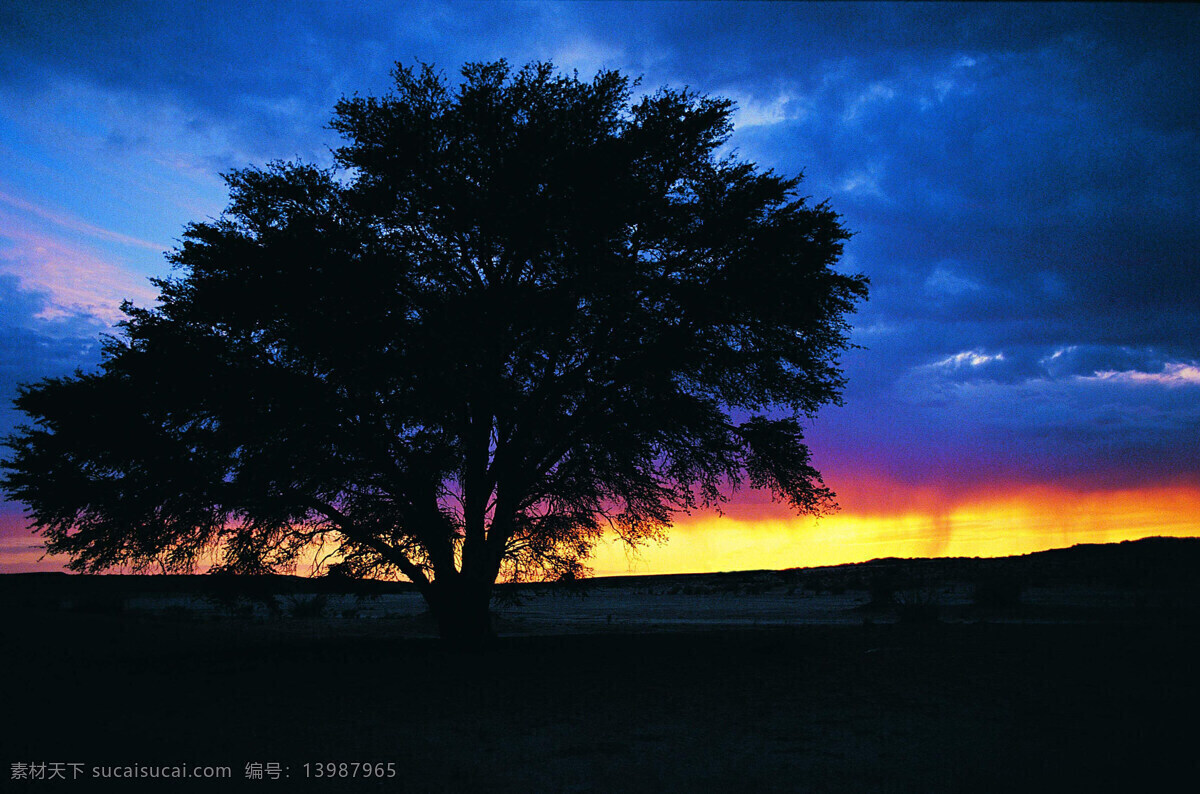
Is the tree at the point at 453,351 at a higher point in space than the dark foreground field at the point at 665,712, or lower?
higher

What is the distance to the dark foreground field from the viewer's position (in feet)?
27.1

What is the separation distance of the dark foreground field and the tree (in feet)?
8.56

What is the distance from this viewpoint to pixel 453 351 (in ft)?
42.4

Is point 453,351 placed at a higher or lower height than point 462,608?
higher

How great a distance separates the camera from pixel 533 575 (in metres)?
16.7

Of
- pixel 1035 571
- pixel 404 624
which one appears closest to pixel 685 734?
pixel 404 624

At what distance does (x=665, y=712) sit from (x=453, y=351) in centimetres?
689

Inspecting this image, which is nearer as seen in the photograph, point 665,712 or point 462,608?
point 665,712

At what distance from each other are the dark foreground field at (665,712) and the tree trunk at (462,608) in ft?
1.65

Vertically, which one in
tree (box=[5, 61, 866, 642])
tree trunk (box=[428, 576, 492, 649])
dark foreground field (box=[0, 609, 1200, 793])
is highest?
tree (box=[5, 61, 866, 642])

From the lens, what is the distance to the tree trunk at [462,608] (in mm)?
15766

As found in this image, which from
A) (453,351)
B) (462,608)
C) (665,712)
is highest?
(453,351)

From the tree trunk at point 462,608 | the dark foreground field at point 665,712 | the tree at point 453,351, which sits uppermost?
the tree at point 453,351

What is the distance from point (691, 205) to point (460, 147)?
5.00 m
